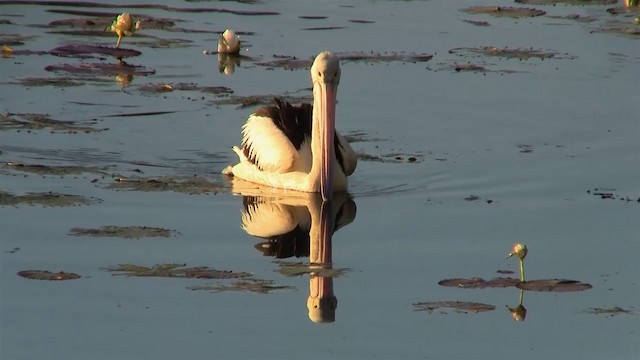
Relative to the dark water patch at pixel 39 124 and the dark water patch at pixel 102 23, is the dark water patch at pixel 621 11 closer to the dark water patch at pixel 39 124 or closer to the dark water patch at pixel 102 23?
the dark water patch at pixel 102 23

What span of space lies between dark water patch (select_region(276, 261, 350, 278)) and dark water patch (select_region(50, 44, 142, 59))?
22.8ft

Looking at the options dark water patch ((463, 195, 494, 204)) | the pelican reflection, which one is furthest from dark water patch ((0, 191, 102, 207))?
dark water patch ((463, 195, 494, 204))

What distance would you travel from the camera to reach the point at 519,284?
8.91 metres

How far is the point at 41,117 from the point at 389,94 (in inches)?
124

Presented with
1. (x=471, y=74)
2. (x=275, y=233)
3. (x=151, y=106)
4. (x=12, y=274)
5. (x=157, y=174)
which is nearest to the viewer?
(x=12, y=274)

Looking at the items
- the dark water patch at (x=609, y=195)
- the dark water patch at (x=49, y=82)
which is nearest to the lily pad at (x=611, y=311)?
the dark water patch at (x=609, y=195)

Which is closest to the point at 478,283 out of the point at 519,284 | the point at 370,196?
the point at 519,284

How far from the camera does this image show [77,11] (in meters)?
19.3

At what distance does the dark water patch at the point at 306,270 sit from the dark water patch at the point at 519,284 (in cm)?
63

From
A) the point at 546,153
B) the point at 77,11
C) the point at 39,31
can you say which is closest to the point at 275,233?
the point at 546,153

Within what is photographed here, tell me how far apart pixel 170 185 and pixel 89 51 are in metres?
5.10

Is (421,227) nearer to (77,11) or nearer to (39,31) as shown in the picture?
(39,31)

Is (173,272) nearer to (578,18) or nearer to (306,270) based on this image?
(306,270)

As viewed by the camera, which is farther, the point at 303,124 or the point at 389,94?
the point at 389,94
